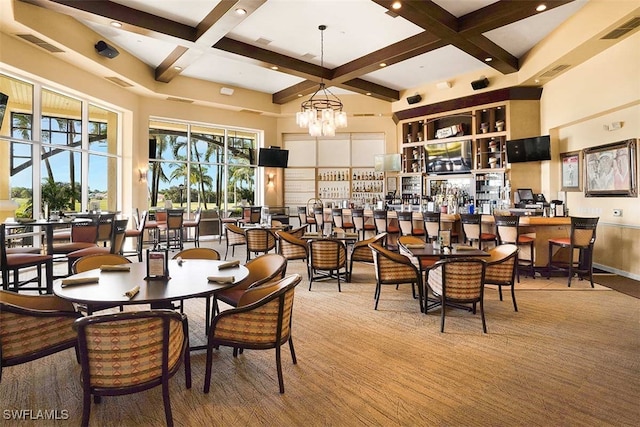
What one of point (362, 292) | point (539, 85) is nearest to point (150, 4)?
point (362, 292)

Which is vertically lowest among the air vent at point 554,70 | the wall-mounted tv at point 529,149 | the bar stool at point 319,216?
the bar stool at point 319,216

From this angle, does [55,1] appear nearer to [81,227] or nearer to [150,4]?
[150,4]

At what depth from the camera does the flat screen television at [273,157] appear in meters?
11.8

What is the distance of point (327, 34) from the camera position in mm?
→ 7301

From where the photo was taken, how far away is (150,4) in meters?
6.17

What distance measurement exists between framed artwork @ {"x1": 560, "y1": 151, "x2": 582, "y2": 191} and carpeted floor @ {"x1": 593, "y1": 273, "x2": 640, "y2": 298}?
6.30 feet

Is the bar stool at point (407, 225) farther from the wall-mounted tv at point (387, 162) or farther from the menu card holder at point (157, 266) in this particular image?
the menu card holder at point (157, 266)

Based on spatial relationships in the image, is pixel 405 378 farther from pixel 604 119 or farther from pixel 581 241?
pixel 604 119

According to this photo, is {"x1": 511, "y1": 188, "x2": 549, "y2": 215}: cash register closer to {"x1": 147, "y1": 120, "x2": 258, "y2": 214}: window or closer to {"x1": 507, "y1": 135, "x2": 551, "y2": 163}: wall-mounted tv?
{"x1": 507, "y1": 135, "x2": 551, "y2": 163}: wall-mounted tv

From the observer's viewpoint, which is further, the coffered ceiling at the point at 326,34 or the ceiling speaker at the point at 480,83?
the ceiling speaker at the point at 480,83

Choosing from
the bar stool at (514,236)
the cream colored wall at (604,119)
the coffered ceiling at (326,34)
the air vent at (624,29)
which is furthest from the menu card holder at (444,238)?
the air vent at (624,29)

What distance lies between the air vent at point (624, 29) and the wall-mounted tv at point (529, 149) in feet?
7.86

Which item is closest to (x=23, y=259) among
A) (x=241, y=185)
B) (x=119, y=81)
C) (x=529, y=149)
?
(x=119, y=81)

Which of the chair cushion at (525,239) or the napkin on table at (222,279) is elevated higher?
the chair cushion at (525,239)
